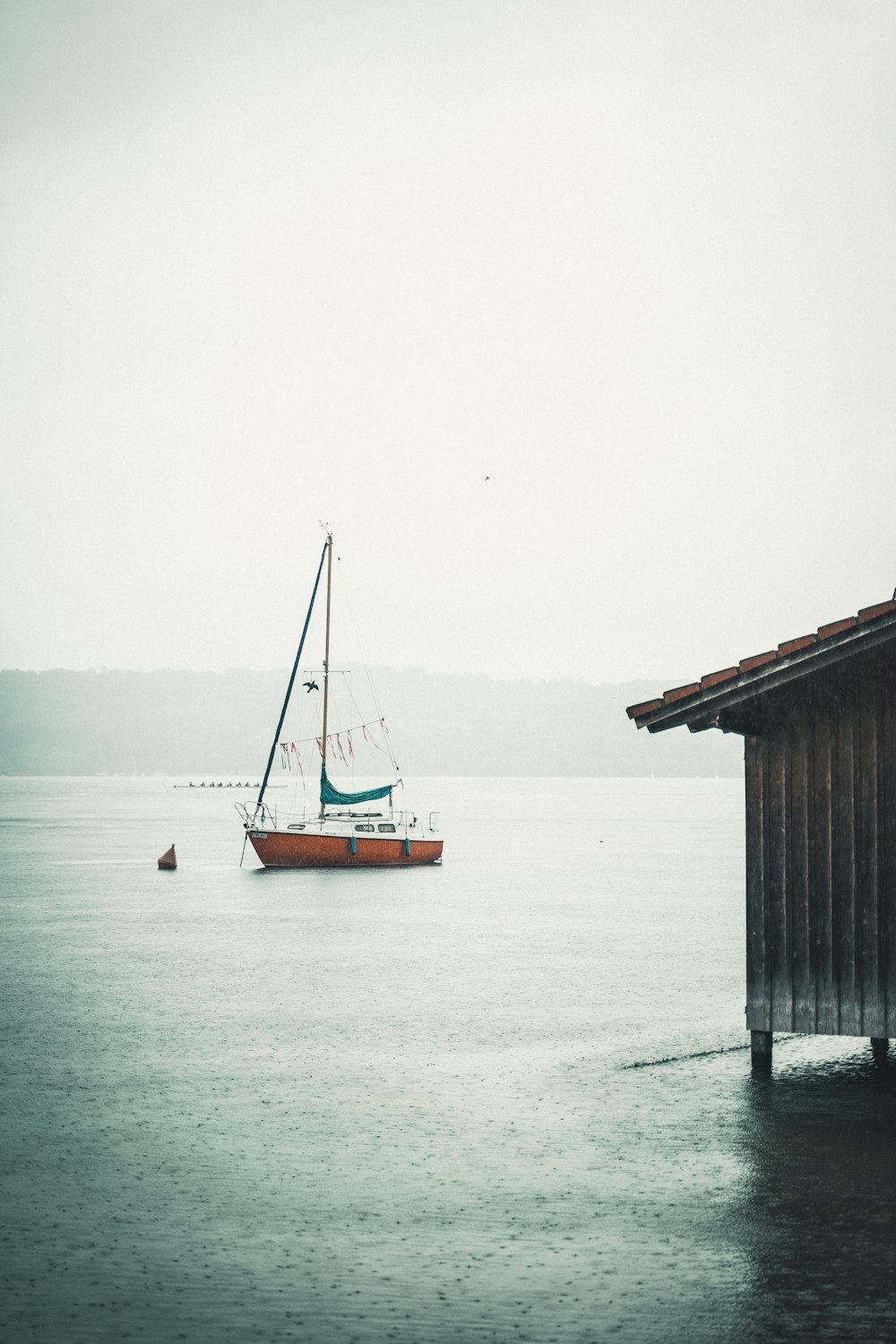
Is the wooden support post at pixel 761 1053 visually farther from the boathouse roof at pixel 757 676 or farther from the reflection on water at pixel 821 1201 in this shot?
the boathouse roof at pixel 757 676

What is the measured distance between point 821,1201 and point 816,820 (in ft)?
13.0

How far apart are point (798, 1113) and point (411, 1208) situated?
14.9 feet

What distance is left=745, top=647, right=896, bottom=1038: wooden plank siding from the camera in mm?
11938

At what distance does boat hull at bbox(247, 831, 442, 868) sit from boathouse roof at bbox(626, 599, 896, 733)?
A: 142 feet

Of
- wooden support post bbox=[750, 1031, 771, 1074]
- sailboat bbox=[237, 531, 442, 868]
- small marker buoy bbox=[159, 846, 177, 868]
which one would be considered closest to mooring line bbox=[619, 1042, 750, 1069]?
wooden support post bbox=[750, 1031, 771, 1074]

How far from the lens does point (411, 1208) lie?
30.6 ft

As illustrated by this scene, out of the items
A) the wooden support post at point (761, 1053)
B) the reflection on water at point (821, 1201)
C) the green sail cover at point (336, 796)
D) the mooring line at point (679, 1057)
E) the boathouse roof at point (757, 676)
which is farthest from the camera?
the green sail cover at point (336, 796)

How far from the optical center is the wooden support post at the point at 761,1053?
1347 centimetres

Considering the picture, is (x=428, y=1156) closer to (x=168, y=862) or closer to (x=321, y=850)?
(x=321, y=850)

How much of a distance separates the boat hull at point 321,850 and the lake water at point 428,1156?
2639 cm

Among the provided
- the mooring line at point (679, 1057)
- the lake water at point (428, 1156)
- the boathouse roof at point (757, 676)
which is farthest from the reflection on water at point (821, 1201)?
the boathouse roof at point (757, 676)

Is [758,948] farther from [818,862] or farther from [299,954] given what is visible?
[299,954]

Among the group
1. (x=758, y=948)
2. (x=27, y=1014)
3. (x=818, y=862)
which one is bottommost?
(x=27, y=1014)

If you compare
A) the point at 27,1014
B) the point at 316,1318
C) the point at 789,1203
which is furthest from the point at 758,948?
the point at 27,1014
